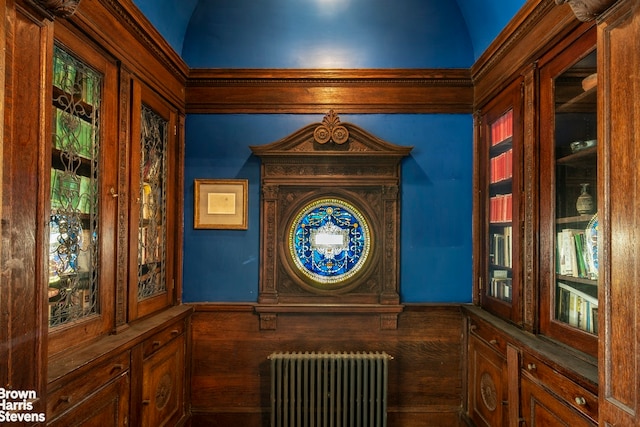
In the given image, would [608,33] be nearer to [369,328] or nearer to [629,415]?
[629,415]

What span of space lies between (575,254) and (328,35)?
7.92ft

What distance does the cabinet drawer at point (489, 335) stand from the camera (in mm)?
2465

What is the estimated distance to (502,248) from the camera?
275 cm

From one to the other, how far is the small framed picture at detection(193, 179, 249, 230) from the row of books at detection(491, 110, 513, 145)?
195cm

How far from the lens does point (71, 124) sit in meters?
1.89

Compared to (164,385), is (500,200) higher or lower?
higher

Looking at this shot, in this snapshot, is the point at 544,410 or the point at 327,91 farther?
the point at 327,91

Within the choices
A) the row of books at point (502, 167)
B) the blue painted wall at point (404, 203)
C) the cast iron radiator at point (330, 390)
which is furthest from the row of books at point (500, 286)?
→ the cast iron radiator at point (330, 390)

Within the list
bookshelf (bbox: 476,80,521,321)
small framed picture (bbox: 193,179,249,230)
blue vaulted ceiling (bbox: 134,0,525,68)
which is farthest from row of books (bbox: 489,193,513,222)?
small framed picture (bbox: 193,179,249,230)

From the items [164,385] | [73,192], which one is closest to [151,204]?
[73,192]

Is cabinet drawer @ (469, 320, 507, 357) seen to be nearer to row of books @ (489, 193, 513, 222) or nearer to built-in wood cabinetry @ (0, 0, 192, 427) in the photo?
row of books @ (489, 193, 513, 222)

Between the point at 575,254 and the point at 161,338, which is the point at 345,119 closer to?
the point at 575,254

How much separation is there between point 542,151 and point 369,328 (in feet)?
5.89

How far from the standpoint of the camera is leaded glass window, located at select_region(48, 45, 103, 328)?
1797mm
